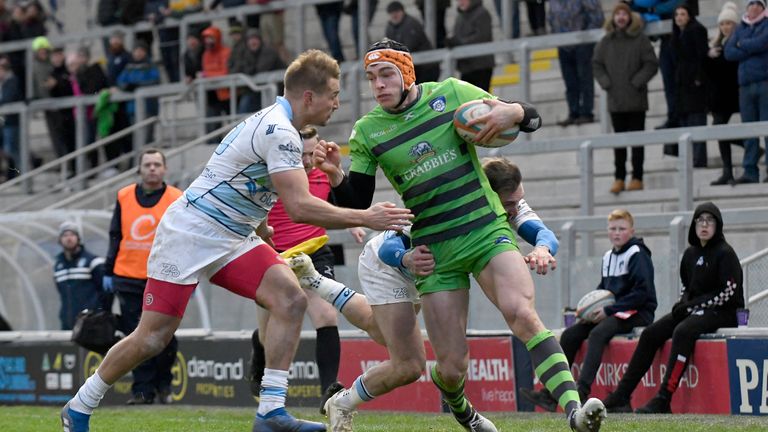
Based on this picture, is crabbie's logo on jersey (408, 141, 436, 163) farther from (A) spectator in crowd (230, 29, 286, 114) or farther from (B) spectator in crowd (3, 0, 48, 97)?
(B) spectator in crowd (3, 0, 48, 97)

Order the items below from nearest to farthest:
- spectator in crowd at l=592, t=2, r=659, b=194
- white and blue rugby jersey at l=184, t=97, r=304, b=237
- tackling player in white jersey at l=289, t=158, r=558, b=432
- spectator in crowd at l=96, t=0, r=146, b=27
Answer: white and blue rugby jersey at l=184, t=97, r=304, b=237, tackling player in white jersey at l=289, t=158, r=558, b=432, spectator in crowd at l=592, t=2, r=659, b=194, spectator in crowd at l=96, t=0, r=146, b=27

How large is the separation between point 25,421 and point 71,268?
4797 mm

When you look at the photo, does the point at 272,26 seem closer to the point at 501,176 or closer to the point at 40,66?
the point at 40,66

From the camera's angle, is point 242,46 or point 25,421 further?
point 242,46

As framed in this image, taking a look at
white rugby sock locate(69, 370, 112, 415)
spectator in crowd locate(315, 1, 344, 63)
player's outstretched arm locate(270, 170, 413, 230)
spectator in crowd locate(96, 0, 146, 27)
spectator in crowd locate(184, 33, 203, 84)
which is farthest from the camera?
spectator in crowd locate(96, 0, 146, 27)

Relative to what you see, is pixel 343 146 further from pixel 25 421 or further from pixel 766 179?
pixel 25 421

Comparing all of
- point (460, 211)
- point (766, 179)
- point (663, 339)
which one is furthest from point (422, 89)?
point (766, 179)

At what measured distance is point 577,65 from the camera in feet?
57.3

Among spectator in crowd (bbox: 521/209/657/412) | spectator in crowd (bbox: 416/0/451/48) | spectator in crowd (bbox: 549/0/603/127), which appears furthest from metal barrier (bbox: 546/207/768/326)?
spectator in crowd (bbox: 416/0/451/48)

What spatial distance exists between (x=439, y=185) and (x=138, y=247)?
20.5ft

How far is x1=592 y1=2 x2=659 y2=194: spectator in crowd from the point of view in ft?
52.6

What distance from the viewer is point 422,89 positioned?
908cm

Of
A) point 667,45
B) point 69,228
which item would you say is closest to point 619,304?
point 667,45

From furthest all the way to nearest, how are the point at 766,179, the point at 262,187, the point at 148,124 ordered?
the point at 148,124, the point at 766,179, the point at 262,187
